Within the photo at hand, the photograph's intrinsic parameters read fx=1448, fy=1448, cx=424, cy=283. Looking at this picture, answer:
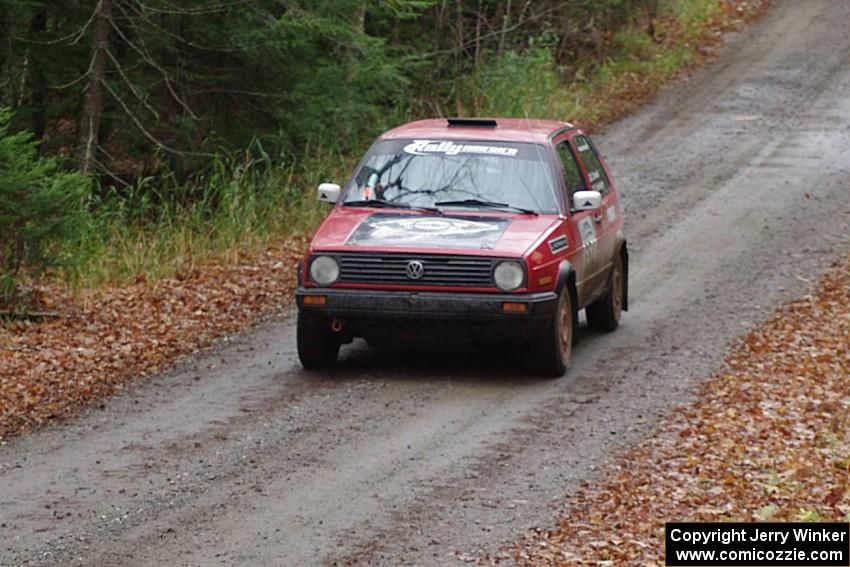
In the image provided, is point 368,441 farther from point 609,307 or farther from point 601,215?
point 609,307

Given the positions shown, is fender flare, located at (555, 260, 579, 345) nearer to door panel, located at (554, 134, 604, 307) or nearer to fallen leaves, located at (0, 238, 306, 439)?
door panel, located at (554, 134, 604, 307)

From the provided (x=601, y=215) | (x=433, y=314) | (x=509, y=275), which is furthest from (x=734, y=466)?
(x=601, y=215)

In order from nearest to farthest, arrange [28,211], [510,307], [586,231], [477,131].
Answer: [510,307]
[586,231]
[477,131]
[28,211]

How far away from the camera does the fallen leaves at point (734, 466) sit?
7.30m

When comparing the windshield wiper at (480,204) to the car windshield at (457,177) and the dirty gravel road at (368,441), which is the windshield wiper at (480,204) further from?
the dirty gravel road at (368,441)

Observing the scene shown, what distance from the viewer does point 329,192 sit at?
38.5ft

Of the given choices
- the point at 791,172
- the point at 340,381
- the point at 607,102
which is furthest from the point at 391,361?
the point at 607,102

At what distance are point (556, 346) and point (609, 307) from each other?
2.20 meters

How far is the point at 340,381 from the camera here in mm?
11023

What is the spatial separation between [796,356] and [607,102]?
50.4 feet

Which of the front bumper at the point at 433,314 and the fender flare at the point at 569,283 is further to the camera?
the fender flare at the point at 569,283

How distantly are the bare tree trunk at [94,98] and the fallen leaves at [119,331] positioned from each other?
299cm

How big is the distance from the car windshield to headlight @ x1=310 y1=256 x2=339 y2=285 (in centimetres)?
98
